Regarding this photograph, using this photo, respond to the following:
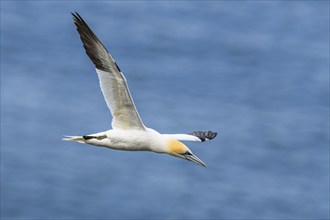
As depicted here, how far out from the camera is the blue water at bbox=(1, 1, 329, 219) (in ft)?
81.1

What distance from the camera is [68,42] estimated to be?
32531 millimetres

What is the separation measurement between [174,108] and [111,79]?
587 inches

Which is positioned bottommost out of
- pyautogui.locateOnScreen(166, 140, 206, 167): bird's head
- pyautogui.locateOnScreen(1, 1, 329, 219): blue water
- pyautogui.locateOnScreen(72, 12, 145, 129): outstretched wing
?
pyautogui.locateOnScreen(166, 140, 206, 167): bird's head

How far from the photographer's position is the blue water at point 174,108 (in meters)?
24.7

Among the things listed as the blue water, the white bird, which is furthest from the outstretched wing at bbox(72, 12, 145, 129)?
the blue water

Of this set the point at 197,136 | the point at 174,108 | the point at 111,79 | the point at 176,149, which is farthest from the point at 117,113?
the point at 174,108

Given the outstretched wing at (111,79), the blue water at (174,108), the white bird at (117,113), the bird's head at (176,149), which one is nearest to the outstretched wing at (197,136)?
the bird's head at (176,149)

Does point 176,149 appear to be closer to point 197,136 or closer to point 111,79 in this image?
point 111,79

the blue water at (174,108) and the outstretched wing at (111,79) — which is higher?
the blue water at (174,108)

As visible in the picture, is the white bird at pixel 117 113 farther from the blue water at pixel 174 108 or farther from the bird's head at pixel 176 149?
the blue water at pixel 174 108

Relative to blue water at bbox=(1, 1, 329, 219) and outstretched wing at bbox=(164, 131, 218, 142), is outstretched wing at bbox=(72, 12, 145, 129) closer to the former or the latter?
outstretched wing at bbox=(164, 131, 218, 142)

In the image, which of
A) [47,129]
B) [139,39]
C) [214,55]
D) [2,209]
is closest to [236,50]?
[214,55]

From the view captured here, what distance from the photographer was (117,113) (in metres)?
13.2

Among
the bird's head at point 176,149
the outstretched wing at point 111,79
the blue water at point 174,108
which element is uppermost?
the blue water at point 174,108
